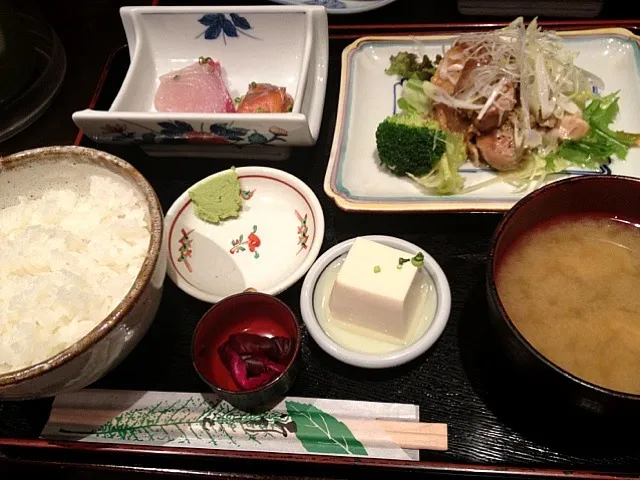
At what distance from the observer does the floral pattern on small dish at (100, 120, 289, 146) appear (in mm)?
1925

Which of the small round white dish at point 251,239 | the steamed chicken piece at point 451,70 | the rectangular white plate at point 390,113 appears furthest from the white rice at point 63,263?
the steamed chicken piece at point 451,70

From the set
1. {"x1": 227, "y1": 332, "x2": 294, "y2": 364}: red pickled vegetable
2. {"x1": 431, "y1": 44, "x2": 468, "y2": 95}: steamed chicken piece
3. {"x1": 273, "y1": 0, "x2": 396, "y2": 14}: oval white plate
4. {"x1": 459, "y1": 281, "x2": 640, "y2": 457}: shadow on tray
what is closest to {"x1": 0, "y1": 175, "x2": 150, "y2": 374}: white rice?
{"x1": 227, "y1": 332, "x2": 294, "y2": 364}: red pickled vegetable

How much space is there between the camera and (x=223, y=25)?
2.42 meters

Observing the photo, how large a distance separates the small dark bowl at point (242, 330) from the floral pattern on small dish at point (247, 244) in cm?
32

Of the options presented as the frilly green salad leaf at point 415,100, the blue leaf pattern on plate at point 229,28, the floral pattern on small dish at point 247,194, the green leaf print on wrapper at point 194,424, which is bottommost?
the green leaf print on wrapper at point 194,424

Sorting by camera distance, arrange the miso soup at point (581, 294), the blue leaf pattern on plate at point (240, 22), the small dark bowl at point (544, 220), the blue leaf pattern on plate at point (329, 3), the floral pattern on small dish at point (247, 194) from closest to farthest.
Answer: the small dark bowl at point (544, 220)
the miso soup at point (581, 294)
the floral pattern on small dish at point (247, 194)
the blue leaf pattern on plate at point (240, 22)
the blue leaf pattern on plate at point (329, 3)

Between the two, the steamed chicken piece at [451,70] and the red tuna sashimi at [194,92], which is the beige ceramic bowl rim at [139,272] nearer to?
the red tuna sashimi at [194,92]

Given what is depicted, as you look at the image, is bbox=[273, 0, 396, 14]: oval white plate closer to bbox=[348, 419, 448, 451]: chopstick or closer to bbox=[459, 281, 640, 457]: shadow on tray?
bbox=[459, 281, 640, 457]: shadow on tray

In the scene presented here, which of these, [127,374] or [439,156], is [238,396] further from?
[439,156]

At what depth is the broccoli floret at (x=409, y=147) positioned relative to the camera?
192cm

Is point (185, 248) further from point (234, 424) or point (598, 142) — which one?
point (598, 142)

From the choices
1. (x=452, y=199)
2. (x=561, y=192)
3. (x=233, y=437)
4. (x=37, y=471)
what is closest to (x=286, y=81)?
(x=452, y=199)

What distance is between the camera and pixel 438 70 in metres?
2.15

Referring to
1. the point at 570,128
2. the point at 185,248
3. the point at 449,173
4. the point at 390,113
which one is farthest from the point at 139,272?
the point at 570,128
